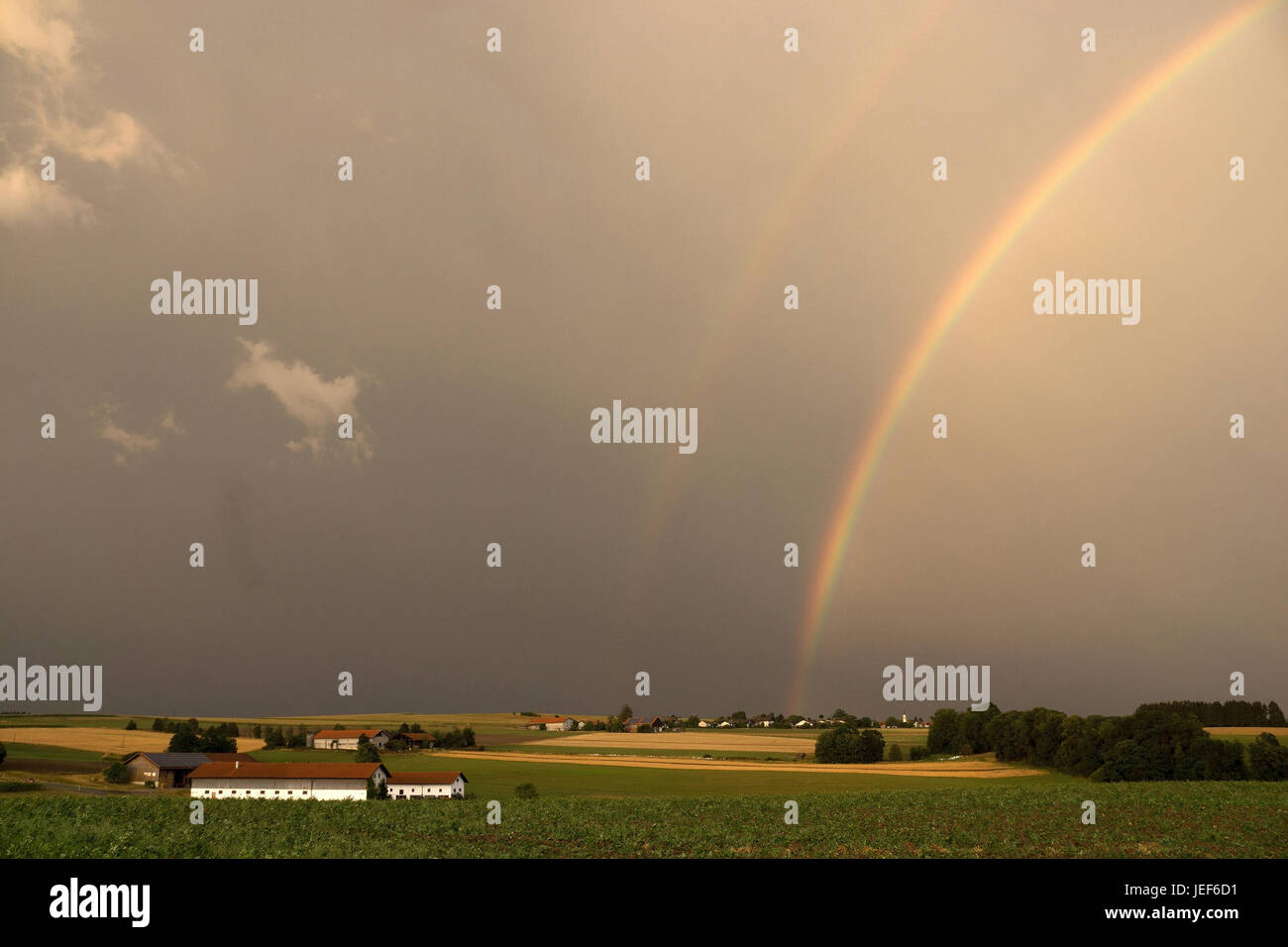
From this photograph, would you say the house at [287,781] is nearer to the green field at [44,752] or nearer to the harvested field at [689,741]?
the green field at [44,752]

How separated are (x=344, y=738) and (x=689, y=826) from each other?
61950mm

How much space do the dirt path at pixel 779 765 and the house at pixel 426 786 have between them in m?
25.6

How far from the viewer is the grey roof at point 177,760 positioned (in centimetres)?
7519

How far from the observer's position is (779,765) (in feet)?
297

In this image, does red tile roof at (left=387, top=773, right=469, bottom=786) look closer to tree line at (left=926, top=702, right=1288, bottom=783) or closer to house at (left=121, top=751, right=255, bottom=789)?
house at (left=121, top=751, right=255, bottom=789)

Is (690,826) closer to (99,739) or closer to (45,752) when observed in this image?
(45,752)

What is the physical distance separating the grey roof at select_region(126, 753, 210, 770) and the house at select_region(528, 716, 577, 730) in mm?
67070

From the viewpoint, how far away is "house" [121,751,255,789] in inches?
2901

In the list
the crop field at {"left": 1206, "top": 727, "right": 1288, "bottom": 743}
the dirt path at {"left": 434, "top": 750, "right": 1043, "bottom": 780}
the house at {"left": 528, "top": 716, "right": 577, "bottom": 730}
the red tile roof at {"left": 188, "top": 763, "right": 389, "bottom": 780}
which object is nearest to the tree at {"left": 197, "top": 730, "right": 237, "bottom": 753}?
the dirt path at {"left": 434, "top": 750, "right": 1043, "bottom": 780}
